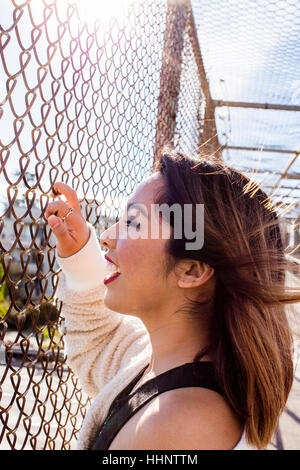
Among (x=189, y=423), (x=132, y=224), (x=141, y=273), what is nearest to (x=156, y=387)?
(x=189, y=423)

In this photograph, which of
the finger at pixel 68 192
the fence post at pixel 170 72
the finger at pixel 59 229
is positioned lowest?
the finger at pixel 59 229

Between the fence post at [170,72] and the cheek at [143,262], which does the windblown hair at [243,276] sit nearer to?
the cheek at [143,262]

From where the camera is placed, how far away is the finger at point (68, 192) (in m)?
1.42

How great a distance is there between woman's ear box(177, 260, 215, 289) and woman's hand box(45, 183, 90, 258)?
385 millimetres

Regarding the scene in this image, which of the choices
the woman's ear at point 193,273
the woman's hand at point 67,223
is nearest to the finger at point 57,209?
the woman's hand at point 67,223

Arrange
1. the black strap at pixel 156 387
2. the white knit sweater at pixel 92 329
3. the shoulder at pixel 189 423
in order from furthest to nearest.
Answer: the white knit sweater at pixel 92 329 → the black strap at pixel 156 387 → the shoulder at pixel 189 423

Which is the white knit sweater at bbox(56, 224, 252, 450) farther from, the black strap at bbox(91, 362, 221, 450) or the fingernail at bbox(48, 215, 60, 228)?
the black strap at bbox(91, 362, 221, 450)

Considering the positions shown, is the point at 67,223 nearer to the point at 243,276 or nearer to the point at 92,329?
the point at 92,329

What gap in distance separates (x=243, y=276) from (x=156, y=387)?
40 centimetres

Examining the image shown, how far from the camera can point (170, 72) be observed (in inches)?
111

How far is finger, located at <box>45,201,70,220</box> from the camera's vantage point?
1.42 metres

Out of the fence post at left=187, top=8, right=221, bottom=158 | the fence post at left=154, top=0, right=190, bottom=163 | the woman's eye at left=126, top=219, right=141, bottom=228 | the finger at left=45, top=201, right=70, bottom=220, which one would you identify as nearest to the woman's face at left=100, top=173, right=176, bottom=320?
the woman's eye at left=126, top=219, right=141, bottom=228

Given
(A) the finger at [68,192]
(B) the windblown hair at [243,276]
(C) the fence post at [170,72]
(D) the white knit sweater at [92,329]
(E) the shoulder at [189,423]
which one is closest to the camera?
(E) the shoulder at [189,423]
